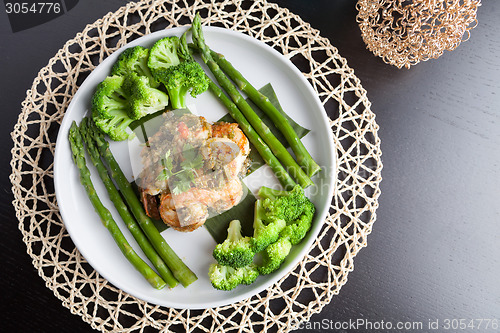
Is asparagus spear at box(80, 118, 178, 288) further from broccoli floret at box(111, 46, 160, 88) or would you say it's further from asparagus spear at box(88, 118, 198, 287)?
broccoli floret at box(111, 46, 160, 88)

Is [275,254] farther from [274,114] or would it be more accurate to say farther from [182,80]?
[182,80]

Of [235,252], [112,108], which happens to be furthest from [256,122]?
[112,108]

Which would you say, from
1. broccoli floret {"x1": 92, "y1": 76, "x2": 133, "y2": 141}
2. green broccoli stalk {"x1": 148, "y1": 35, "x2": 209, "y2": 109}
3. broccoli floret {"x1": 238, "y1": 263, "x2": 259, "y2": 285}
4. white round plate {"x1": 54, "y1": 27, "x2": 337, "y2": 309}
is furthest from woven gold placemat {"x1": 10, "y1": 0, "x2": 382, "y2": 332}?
broccoli floret {"x1": 92, "y1": 76, "x2": 133, "y2": 141}

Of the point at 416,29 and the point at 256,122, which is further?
the point at 256,122

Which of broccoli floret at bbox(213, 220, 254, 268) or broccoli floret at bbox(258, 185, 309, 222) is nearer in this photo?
broccoli floret at bbox(213, 220, 254, 268)

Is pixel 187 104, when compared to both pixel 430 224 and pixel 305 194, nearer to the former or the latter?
pixel 305 194
